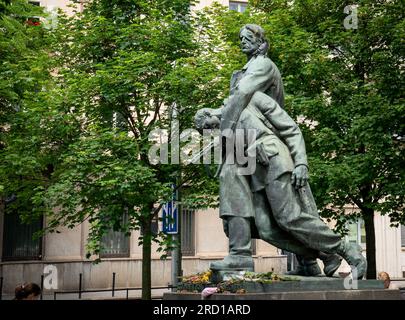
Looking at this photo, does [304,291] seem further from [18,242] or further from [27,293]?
[18,242]

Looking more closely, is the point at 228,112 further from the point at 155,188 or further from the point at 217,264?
the point at 155,188

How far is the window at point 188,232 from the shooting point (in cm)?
2920

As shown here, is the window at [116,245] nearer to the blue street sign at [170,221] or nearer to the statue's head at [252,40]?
the blue street sign at [170,221]

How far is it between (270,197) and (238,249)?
0.68m

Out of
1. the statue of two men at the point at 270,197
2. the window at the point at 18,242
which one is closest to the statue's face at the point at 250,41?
the statue of two men at the point at 270,197

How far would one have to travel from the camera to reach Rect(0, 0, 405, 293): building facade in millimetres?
24984

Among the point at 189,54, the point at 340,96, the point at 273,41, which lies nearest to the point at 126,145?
the point at 189,54

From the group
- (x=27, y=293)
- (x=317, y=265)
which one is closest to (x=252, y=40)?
(x=317, y=265)

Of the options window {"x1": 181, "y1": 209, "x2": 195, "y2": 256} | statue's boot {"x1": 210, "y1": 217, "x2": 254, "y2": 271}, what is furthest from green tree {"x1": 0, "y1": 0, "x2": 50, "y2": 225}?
window {"x1": 181, "y1": 209, "x2": 195, "y2": 256}

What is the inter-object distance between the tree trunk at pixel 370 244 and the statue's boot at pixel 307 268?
12.2 m

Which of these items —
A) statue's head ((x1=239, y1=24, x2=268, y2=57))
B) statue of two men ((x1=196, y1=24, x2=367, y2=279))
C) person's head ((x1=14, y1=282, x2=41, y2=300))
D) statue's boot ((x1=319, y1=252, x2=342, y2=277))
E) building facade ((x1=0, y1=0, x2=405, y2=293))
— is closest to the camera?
statue of two men ((x1=196, y1=24, x2=367, y2=279))

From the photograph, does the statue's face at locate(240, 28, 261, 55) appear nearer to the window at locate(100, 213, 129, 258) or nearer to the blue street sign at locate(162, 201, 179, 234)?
the blue street sign at locate(162, 201, 179, 234)

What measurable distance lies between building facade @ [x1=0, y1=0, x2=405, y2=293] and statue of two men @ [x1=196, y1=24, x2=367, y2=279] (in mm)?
15983
